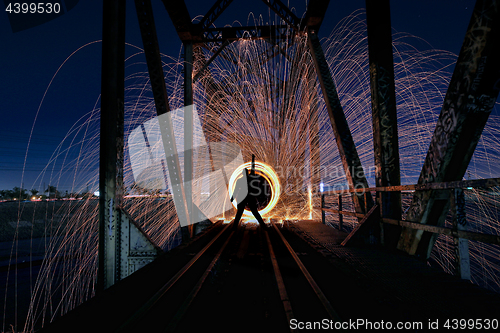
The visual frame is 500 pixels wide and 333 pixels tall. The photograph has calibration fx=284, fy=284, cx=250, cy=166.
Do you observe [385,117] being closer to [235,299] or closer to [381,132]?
[381,132]

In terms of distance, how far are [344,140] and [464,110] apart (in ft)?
10.8

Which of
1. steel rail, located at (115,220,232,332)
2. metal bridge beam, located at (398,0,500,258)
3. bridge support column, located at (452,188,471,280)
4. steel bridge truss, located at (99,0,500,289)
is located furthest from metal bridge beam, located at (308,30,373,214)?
steel rail, located at (115,220,232,332)

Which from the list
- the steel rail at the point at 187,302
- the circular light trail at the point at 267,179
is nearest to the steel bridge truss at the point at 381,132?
the steel rail at the point at 187,302

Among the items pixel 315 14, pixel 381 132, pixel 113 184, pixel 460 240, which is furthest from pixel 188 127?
pixel 460 240

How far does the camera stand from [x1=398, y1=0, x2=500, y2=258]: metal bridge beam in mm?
2797

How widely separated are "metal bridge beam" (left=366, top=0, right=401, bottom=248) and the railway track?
1733mm

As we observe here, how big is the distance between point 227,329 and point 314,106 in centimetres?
903

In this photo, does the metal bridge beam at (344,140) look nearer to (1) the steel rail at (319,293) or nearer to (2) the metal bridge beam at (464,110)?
(2) the metal bridge beam at (464,110)

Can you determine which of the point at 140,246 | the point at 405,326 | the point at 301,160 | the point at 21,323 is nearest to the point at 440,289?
the point at 405,326

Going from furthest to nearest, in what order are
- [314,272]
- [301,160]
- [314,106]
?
1. [301,160]
2. [314,106]
3. [314,272]

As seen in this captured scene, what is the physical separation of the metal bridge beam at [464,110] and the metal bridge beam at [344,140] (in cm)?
186

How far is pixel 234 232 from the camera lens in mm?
7328

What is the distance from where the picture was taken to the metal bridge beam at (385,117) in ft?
14.8

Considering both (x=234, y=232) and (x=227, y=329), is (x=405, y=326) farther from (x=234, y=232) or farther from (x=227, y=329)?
(x=234, y=232)
